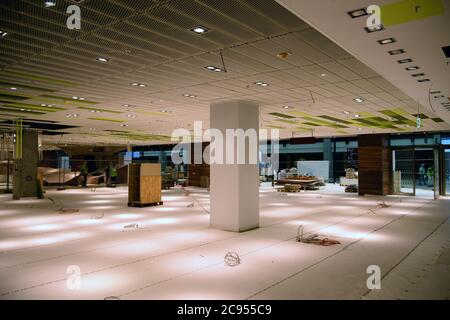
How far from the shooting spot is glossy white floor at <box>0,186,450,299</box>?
4.42 meters

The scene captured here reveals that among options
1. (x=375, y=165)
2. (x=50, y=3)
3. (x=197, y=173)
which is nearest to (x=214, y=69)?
(x=50, y=3)

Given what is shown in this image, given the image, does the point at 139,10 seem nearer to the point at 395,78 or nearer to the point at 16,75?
the point at 16,75

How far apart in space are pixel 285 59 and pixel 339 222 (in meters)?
5.75

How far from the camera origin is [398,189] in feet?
61.5

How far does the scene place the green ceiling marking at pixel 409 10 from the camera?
336 centimetres

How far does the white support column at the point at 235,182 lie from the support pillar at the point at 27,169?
11.2 metres

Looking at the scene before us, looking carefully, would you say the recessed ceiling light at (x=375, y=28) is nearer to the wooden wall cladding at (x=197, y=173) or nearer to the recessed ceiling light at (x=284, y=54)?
the recessed ceiling light at (x=284, y=54)

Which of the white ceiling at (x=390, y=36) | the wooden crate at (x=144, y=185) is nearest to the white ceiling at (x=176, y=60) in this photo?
the white ceiling at (x=390, y=36)

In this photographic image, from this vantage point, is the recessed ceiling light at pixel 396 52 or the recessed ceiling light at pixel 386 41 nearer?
the recessed ceiling light at pixel 386 41

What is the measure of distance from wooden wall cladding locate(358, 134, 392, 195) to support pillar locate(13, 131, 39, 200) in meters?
16.2

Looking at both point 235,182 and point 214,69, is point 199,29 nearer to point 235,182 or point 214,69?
point 214,69

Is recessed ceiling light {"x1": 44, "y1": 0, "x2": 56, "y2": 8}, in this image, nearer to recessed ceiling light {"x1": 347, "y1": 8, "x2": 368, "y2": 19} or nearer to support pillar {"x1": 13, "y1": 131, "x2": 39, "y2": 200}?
recessed ceiling light {"x1": 347, "y1": 8, "x2": 368, "y2": 19}

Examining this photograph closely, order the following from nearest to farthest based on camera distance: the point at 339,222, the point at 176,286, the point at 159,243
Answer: the point at 176,286, the point at 159,243, the point at 339,222
